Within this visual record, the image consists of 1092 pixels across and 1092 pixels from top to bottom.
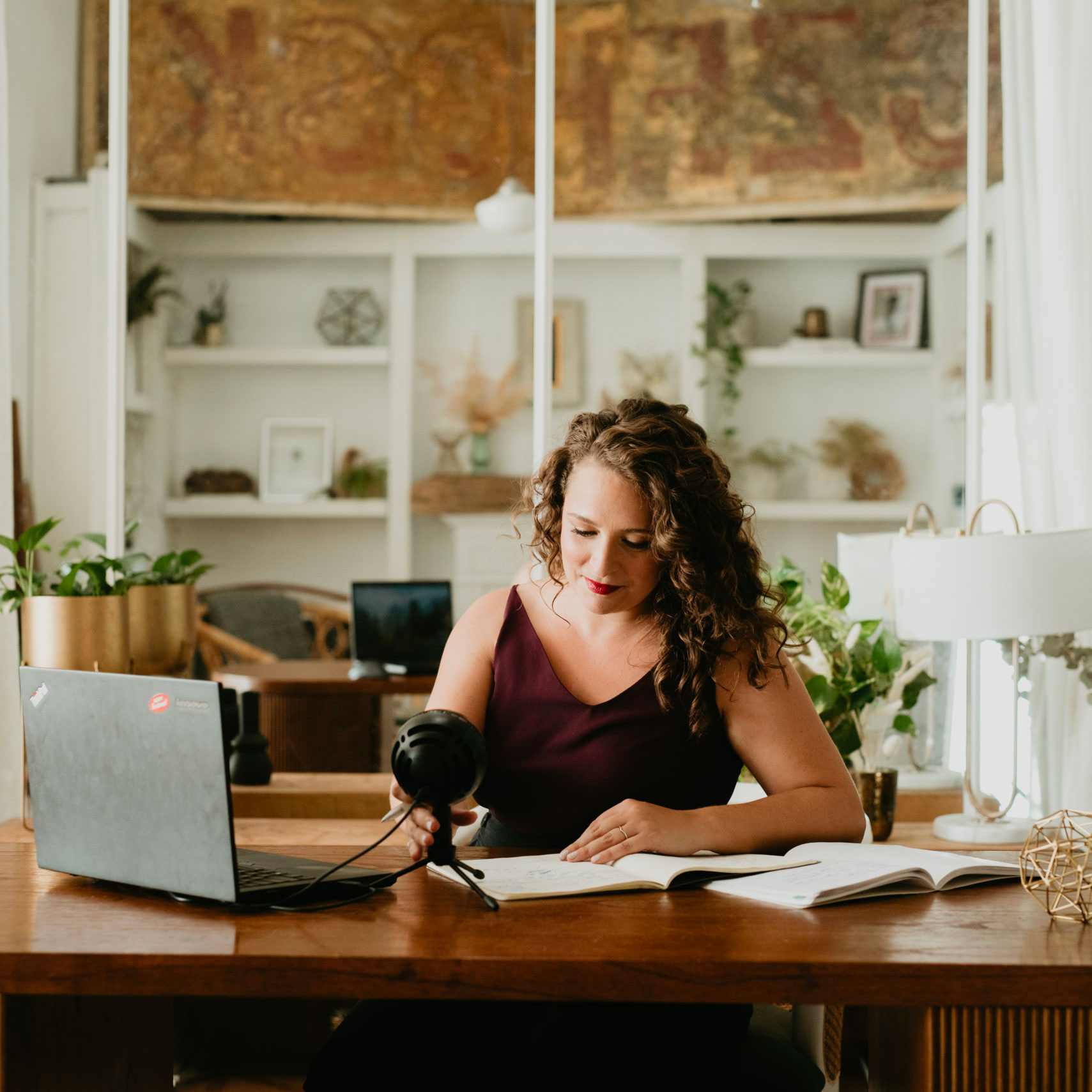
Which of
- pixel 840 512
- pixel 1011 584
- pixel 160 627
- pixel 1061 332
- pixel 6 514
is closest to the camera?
pixel 1011 584

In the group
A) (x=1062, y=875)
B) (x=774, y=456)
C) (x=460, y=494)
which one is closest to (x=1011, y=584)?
(x=1062, y=875)

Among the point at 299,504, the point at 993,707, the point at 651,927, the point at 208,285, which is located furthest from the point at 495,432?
the point at 651,927

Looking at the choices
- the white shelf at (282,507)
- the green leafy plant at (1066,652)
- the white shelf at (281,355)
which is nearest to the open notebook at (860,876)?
the green leafy plant at (1066,652)

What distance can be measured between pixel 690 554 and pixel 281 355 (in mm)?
4050

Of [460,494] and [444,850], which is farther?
[460,494]

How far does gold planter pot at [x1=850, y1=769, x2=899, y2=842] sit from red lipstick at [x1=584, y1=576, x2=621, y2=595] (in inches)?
37.4

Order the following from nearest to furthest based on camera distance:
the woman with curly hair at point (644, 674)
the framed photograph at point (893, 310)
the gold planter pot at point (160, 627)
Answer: the woman with curly hair at point (644, 674), the gold planter pot at point (160, 627), the framed photograph at point (893, 310)

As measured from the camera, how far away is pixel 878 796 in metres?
2.33

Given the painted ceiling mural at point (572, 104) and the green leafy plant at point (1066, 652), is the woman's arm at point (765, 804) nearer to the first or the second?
the green leafy plant at point (1066, 652)

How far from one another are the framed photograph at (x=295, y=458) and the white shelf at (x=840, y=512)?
75.4 inches

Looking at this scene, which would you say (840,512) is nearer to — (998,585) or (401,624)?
(401,624)

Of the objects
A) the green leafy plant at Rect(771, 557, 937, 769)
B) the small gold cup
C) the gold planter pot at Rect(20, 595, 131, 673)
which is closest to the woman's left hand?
the green leafy plant at Rect(771, 557, 937, 769)

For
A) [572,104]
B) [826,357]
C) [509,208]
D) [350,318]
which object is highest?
[572,104]

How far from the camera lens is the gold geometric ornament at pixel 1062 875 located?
1.20m
